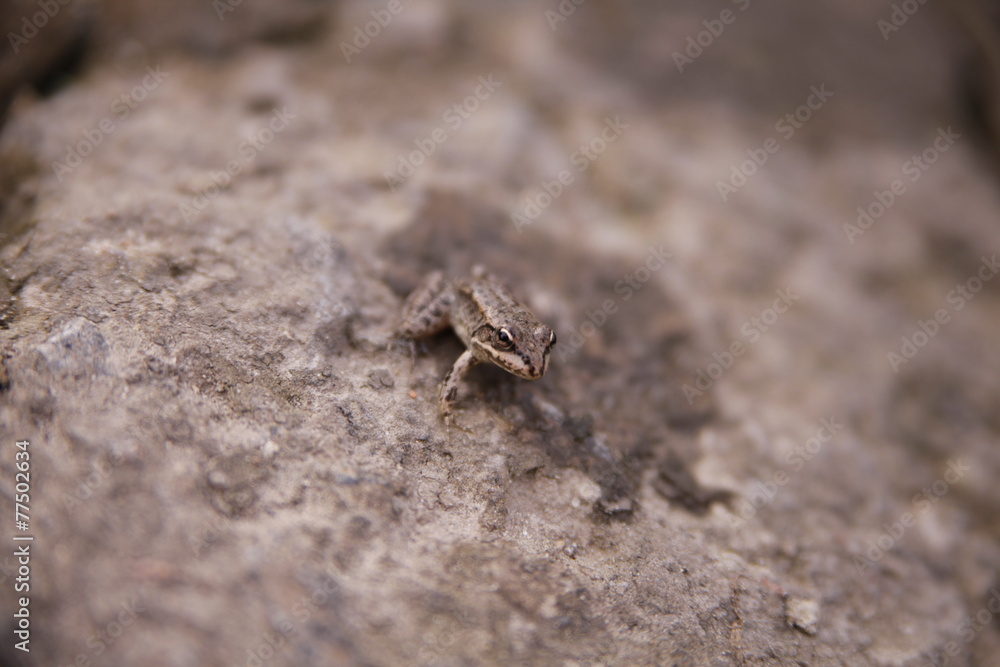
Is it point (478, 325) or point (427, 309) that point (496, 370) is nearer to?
point (478, 325)

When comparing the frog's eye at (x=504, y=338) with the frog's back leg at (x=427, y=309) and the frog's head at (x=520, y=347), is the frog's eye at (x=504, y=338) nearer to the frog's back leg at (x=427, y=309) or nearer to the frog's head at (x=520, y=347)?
the frog's head at (x=520, y=347)

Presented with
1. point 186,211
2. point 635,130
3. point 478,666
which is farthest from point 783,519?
point 186,211

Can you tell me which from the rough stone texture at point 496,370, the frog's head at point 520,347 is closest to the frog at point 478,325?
the frog's head at point 520,347

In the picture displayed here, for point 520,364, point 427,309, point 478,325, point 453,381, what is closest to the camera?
point 520,364

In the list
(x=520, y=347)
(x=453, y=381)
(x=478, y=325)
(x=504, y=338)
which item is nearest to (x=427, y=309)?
(x=478, y=325)

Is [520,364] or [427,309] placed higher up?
[520,364]

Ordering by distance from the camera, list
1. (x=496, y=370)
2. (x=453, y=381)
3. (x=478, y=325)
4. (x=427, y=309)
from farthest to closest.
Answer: (x=496, y=370) → (x=427, y=309) → (x=478, y=325) → (x=453, y=381)

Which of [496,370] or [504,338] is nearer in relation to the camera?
[504,338]

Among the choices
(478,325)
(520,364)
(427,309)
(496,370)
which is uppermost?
(520,364)

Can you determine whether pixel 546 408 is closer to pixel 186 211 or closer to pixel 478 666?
pixel 478 666
